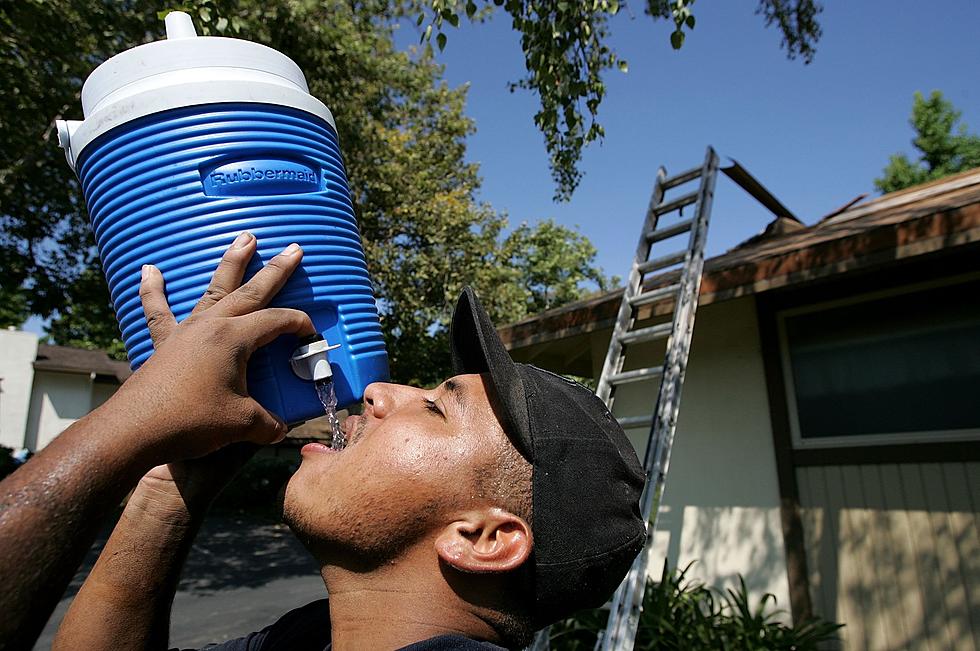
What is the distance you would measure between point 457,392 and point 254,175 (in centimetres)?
69

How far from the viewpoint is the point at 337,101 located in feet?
28.7

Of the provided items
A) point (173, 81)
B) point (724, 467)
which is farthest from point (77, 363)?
point (173, 81)

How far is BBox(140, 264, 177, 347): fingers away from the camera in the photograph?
131 centimetres

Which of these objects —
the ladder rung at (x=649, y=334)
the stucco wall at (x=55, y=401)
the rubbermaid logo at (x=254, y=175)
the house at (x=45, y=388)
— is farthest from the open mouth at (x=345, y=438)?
the stucco wall at (x=55, y=401)

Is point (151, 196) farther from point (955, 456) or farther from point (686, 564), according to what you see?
point (686, 564)

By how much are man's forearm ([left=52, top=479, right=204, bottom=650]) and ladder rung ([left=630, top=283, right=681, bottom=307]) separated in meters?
3.16

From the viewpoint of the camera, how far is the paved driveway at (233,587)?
7049 mm

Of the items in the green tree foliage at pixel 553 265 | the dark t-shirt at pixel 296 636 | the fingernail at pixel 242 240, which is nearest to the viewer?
the fingernail at pixel 242 240

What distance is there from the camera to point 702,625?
4613 mm

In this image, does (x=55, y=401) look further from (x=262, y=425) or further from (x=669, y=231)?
(x=262, y=425)

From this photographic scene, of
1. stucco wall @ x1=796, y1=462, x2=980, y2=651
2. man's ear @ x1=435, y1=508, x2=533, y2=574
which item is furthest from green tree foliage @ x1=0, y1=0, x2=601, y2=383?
stucco wall @ x1=796, y1=462, x2=980, y2=651

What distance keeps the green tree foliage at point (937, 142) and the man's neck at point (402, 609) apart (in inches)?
1142

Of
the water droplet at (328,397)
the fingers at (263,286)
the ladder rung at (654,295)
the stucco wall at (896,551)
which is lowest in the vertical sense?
the stucco wall at (896,551)

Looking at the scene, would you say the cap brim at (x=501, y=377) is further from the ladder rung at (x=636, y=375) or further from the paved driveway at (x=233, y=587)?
the paved driveway at (x=233, y=587)
